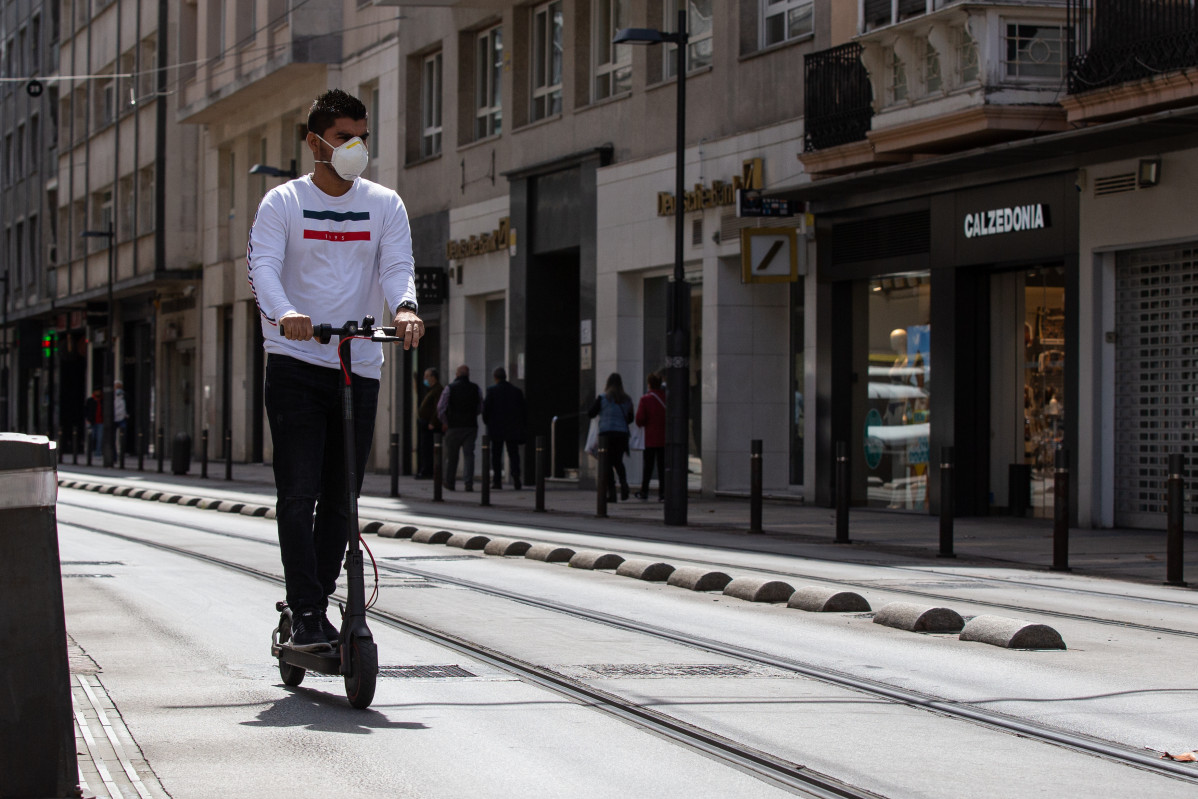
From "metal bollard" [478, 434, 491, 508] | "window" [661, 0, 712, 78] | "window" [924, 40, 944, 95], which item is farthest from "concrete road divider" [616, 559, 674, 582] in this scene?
"window" [661, 0, 712, 78]

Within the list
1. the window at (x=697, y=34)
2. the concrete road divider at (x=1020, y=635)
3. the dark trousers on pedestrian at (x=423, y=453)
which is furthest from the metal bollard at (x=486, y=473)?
the concrete road divider at (x=1020, y=635)

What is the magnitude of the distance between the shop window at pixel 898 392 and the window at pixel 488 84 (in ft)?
36.9

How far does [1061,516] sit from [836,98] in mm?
8781

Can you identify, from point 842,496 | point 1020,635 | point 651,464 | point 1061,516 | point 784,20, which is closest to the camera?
point 1020,635

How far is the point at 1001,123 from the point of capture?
691 inches

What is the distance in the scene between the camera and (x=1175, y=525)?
1189 centimetres

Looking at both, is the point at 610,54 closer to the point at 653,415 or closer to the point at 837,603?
the point at 653,415

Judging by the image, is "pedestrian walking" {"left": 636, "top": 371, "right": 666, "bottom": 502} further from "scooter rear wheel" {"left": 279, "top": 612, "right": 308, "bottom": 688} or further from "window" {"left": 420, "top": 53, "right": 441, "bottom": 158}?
"scooter rear wheel" {"left": 279, "top": 612, "right": 308, "bottom": 688}

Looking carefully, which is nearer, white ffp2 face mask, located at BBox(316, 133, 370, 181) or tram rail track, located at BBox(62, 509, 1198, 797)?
tram rail track, located at BBox(62, 509, 1198, 797)

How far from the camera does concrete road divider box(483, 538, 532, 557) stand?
14.3 metres

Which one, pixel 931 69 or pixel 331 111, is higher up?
pixel 931 69

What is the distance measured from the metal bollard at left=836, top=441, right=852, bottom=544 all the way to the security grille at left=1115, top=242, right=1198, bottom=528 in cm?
362

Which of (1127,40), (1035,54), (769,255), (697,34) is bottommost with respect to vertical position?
(769,255)

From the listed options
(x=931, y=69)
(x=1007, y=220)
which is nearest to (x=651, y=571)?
(x=1007, y=220)
